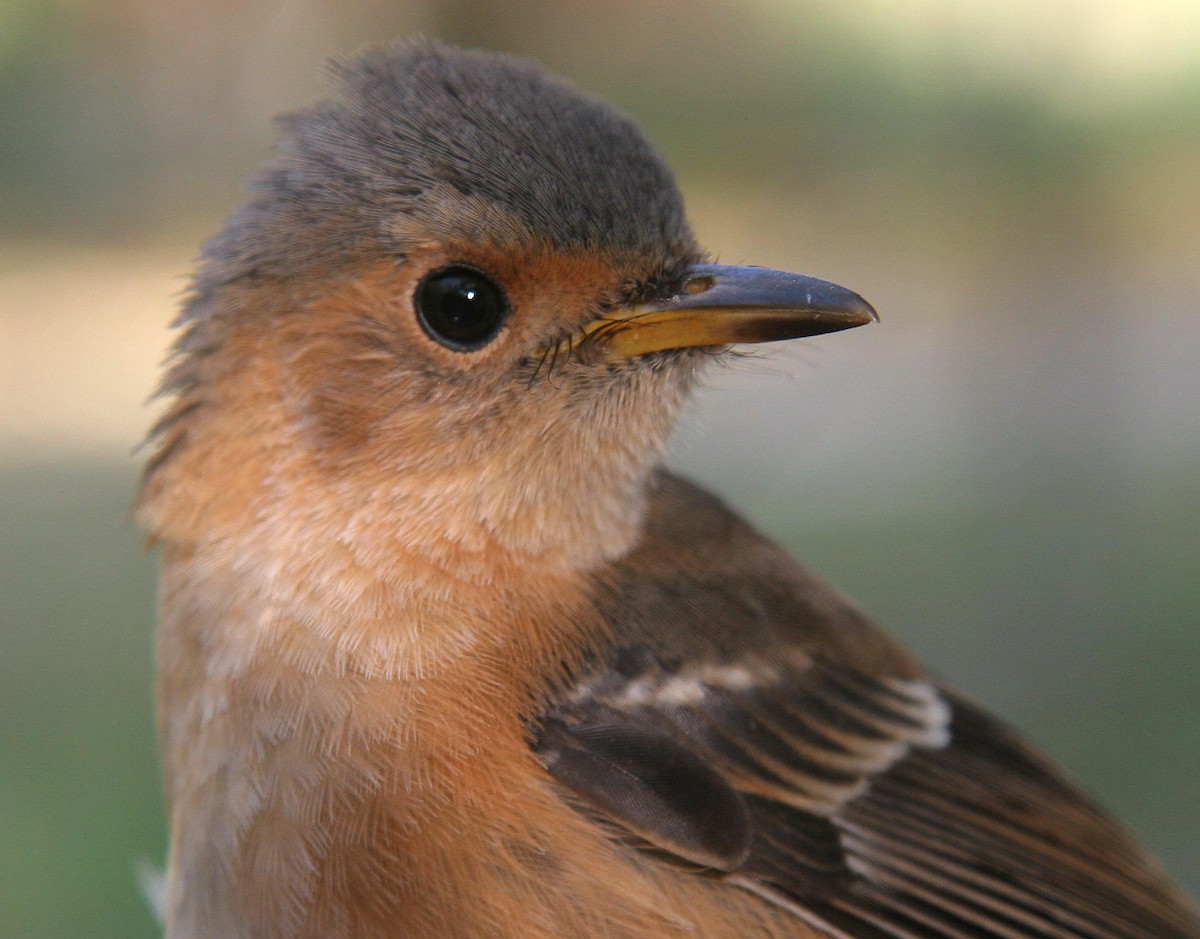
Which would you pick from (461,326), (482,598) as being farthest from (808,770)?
(461,326)

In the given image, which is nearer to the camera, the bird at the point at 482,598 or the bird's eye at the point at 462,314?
the bird at the point at 482,598

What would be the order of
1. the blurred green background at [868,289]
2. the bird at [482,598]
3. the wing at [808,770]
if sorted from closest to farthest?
the bird at [482,598] → the wing at [808,770] → the blurred green background at [868,289]

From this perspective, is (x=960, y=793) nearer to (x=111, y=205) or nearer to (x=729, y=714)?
(x=729, y=714)

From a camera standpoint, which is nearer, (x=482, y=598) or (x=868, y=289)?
(x=482, y=598)

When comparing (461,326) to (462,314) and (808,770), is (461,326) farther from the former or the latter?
(808,770)

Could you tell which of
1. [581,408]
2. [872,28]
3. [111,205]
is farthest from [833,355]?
[581,408]

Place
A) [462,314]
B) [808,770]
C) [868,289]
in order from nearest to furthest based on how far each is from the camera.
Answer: [462,314], [808,770], [868,289]

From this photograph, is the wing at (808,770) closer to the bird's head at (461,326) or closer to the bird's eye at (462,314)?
the bird's head at (461,326)

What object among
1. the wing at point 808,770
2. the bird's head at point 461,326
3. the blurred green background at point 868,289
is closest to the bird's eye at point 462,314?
the bird's head at point 461,326

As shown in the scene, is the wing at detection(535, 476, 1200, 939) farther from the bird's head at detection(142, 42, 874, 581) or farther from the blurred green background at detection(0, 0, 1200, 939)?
the blurred green background at detection(0, 0, 1200, 939)
